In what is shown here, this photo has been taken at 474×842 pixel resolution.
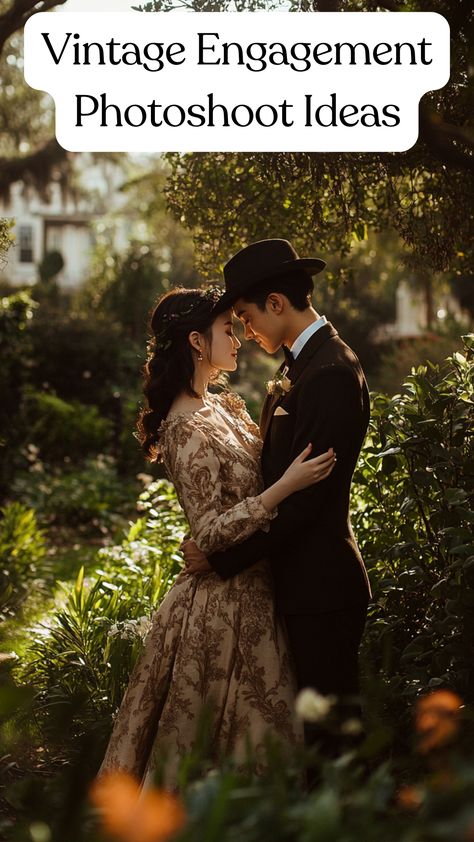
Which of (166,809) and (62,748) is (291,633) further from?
(166,809)

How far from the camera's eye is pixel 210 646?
10.9 ft

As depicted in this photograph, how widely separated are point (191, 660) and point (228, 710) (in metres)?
0.21

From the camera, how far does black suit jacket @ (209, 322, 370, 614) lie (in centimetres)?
318

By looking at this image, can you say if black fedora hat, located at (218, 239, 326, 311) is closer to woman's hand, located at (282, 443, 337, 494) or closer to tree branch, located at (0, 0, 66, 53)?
woman's hand, located at (282, 443, 337, 494)

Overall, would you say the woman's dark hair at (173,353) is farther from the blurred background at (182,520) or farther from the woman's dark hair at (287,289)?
the blurred background at (182,520)

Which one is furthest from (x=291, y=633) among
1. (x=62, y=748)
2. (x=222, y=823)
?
(x=222, y=823)

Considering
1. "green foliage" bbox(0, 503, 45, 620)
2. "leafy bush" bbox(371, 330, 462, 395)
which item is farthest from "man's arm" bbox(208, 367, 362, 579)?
"leafy bush" bbox(371, 330, 462, 395)

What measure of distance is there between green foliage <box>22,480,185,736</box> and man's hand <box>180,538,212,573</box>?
824 millimetres

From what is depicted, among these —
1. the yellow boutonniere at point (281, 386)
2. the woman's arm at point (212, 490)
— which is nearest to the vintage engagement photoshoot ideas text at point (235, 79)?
the yellow boutonniere at point (281, 386)

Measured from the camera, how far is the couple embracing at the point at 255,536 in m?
3.19

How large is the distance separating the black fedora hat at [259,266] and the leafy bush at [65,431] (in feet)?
31.2

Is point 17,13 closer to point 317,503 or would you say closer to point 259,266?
point 259,266

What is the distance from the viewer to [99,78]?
3791 mm

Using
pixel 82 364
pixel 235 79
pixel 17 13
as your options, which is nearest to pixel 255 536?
pixel 235 79
